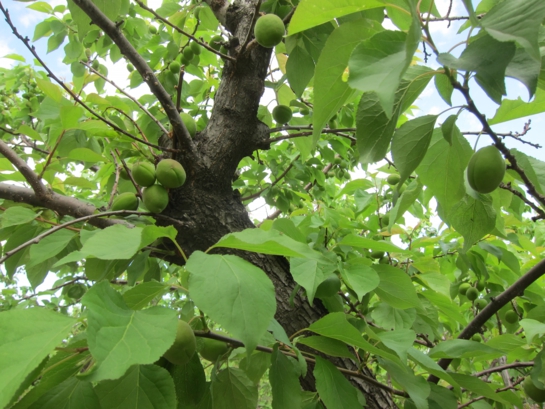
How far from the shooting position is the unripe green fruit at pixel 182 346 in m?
0.82

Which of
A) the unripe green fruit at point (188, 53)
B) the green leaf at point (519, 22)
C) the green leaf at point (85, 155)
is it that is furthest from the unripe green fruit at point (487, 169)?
the unripe green fruit at point (188, 53)

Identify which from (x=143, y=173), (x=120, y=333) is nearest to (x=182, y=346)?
(x=120, y=333)

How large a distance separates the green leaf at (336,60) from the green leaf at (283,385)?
643 millimetres

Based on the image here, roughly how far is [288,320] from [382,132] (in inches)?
33.4

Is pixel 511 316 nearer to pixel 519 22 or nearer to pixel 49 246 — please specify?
pixel 519 22

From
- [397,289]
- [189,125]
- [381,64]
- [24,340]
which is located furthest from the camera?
[189,125]

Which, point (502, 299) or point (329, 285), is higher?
point (329, 285)

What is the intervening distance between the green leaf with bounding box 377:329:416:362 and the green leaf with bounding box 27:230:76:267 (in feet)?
3.39

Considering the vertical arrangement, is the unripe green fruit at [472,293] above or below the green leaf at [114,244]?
below

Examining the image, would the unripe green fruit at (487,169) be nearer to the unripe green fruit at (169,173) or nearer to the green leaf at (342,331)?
the green leaf at (342,331)

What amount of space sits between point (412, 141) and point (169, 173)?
88 centimetres

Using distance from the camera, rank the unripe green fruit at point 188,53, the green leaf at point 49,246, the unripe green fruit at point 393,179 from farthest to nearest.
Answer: the unripe green fruit at point 393,179 → the unripe green fruit at point 188,53 → the green leaf at point 49,246

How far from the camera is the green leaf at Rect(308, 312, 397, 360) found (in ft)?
2.94

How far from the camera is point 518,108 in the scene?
1.10 meters
